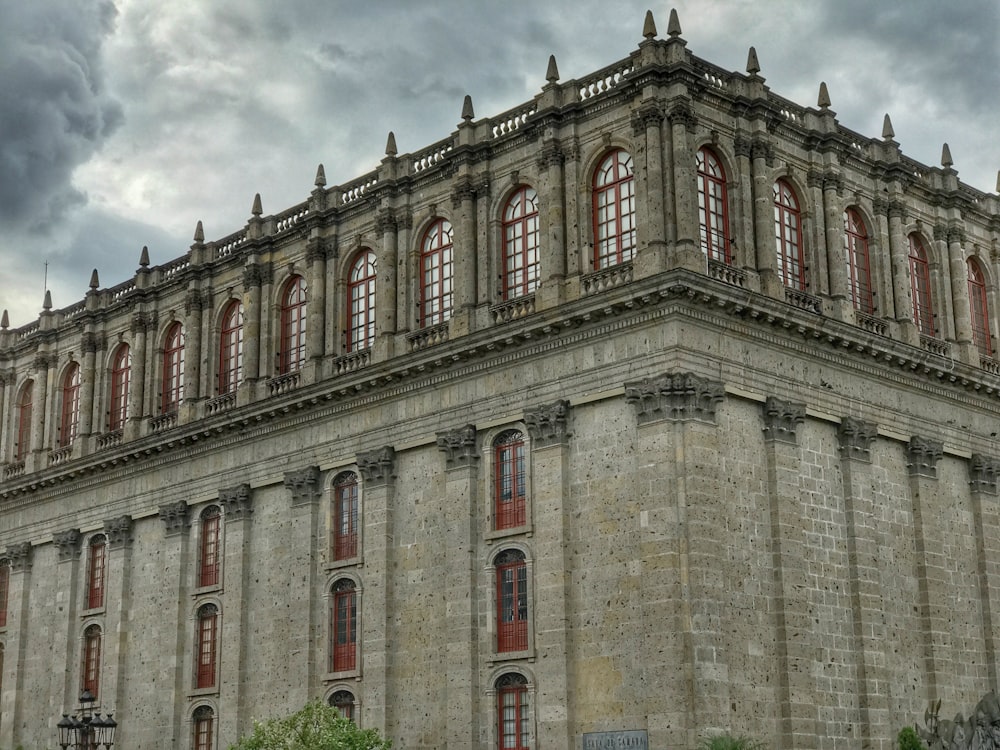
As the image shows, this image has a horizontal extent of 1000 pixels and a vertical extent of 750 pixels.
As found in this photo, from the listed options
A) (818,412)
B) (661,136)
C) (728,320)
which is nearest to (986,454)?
(818,412)

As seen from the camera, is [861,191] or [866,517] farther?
[861,191]

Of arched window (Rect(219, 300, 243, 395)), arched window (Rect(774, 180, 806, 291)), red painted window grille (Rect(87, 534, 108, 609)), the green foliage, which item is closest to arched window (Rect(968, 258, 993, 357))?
arched window (Rect(774, 180, 806, 291))

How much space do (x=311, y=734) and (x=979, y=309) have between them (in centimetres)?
2460

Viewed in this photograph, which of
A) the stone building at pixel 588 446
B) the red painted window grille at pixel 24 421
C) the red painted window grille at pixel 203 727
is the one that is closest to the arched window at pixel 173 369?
the stone building at pixel 588 446

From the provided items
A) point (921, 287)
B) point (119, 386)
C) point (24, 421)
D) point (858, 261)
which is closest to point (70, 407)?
point (119, 386)

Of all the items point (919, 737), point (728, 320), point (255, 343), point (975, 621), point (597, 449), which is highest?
point (255, 343)

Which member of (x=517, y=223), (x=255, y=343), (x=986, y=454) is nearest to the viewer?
(x=517, y=223)

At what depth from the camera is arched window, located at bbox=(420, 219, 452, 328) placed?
4344 cm

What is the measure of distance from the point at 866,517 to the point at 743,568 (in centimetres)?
537

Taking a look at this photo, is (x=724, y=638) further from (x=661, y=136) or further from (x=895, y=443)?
(x=661, y=136)

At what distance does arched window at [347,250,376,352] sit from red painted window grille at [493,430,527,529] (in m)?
7.04

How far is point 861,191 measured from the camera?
4384 centimetres

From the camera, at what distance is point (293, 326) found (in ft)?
159

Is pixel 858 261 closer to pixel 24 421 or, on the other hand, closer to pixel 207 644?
pixel 207 644
